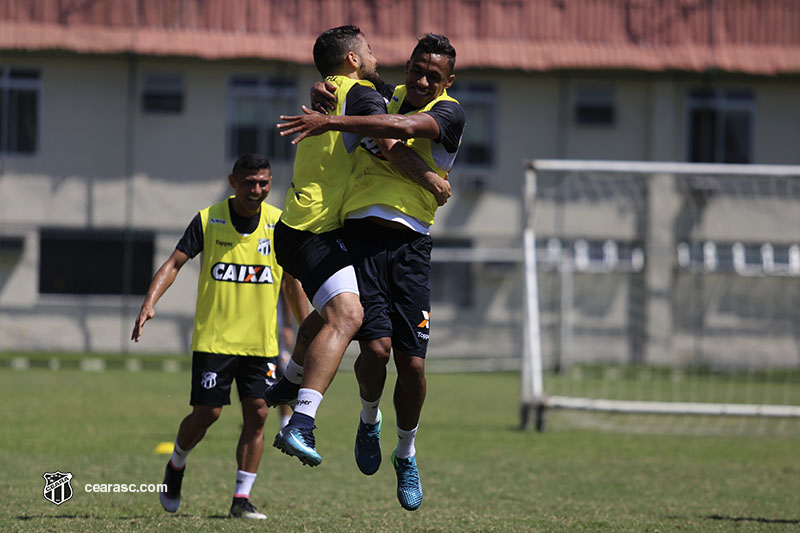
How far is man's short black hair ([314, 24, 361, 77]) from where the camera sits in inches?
243

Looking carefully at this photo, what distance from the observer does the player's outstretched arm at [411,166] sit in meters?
5.82

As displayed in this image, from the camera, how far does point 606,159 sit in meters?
28.5

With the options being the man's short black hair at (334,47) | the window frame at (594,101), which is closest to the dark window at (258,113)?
the window frame at (594,101)

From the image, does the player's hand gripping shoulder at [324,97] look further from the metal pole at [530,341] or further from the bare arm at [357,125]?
the metal pole at [530,341]

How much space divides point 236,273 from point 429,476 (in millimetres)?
2926

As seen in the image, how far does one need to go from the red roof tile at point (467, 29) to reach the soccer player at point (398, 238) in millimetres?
21882

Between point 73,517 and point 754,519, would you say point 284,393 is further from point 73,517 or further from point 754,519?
point 754,519

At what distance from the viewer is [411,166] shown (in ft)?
19.3

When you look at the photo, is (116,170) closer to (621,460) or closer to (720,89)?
(720,89)

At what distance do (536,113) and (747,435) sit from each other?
15782mm

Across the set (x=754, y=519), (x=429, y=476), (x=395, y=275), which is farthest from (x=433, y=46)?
(x=429, y=476)

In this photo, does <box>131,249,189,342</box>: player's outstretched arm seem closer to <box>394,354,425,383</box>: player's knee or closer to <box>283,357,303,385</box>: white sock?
<box>283,357,303,385</box>: white sock
